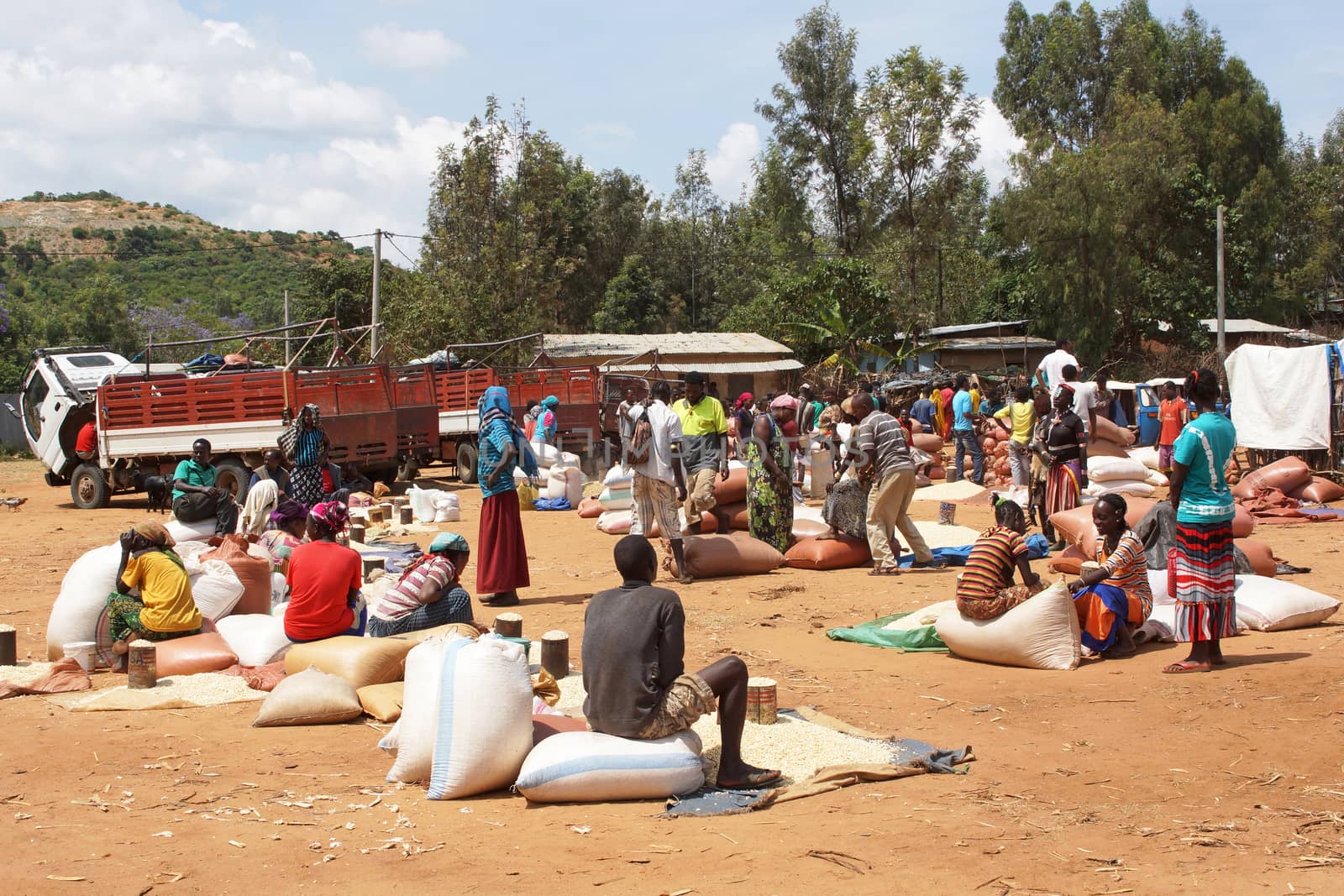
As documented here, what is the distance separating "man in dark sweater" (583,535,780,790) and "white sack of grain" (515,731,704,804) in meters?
0.07

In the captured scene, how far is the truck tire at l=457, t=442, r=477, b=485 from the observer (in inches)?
789

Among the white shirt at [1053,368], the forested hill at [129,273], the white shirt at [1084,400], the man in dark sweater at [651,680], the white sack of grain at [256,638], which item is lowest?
the white sack of grain at [256,638]

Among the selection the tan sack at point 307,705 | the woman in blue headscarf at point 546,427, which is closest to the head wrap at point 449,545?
the tan sack at point 307,705

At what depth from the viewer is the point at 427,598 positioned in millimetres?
6797

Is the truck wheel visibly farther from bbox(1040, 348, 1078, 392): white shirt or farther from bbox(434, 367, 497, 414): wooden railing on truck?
bbox(1040, 348, 1078, 392): white shirt

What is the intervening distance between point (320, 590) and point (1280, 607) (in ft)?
19.4

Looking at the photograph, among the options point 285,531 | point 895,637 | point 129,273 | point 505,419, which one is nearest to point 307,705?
point 505,419

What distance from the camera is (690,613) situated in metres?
8.93

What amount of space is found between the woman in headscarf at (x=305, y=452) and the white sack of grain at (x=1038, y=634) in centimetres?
679

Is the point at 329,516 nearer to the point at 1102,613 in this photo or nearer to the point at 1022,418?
the point at 1102,613

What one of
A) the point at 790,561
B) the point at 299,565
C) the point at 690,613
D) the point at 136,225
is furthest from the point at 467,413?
the point at 136,225

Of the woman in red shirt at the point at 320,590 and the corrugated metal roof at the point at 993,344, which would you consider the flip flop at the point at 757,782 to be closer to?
the woman in red shirt at the point at 320,590

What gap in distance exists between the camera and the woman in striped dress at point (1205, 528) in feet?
21.1

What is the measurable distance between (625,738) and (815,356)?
33.1m
